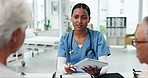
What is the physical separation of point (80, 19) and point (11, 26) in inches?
44.1

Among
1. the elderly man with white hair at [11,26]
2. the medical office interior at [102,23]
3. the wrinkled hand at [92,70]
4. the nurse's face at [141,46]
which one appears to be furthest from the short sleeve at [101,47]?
the medical office interior at [102,23]

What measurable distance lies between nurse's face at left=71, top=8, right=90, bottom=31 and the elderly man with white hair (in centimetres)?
105

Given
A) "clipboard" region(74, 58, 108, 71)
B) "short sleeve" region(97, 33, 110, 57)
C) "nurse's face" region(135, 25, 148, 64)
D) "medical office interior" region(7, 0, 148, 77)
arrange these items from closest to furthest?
"nurse's face" region(135, 25, 148, 64) → "clipboard" region(74, 58, 108, 71) → "short sleeve" region(97, 33, 110, 57) → "medical office interior" region(7, 0, 148, 77)

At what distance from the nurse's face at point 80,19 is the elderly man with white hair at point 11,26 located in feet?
3.45

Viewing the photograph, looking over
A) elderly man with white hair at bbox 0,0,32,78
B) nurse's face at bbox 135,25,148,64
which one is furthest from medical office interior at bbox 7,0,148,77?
elderly man with white hair at bbox 0,0,32,78

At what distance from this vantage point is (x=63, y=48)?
76.4 inches

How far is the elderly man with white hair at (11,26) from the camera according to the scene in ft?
2.64

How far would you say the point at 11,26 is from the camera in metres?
0.82

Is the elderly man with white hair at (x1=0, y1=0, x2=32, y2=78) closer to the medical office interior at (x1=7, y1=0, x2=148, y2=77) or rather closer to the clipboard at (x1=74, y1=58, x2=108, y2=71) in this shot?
the clipboard at (x1=74, y1=58, x2=108, y2=71)

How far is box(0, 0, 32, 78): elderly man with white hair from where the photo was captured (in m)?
0.80

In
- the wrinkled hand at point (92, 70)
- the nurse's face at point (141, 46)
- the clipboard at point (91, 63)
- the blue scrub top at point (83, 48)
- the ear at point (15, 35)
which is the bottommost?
the wrinkled hand at point (92, 70)

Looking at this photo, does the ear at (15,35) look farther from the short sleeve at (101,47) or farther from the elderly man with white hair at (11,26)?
the short sleeve at (101,47)

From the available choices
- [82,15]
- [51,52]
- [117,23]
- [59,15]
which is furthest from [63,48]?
[59,15]

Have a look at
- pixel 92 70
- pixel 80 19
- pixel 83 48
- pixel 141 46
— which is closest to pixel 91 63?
pixel 92 70
